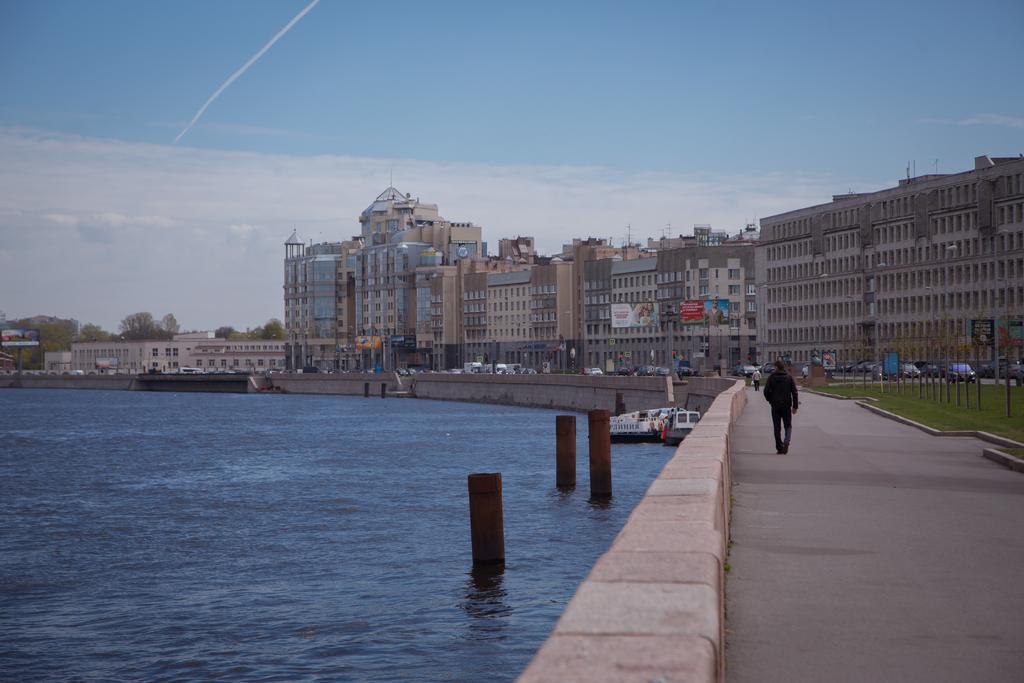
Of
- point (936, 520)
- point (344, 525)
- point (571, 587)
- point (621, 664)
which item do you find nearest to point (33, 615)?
point (571, 587)

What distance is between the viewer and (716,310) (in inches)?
6043

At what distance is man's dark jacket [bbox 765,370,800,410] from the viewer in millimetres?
24484

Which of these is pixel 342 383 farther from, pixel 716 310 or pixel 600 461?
pixel 600 461

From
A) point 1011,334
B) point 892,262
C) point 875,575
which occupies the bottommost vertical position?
point 875,575

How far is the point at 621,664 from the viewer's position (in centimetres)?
475

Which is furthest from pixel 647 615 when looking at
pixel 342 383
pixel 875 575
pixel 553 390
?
pixel 342 383

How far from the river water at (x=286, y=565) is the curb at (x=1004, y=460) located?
6.96m

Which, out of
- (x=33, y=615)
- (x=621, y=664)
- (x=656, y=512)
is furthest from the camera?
(x=33, y=615)

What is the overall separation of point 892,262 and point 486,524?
114 m

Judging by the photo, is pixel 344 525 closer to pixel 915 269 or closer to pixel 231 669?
pixel 231 669

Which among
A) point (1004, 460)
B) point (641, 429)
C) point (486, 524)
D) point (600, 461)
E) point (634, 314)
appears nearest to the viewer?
point (1004, 460)

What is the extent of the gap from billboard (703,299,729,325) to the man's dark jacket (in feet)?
413

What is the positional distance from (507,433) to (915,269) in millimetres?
61094

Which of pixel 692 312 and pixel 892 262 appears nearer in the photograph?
pixel 892 262
